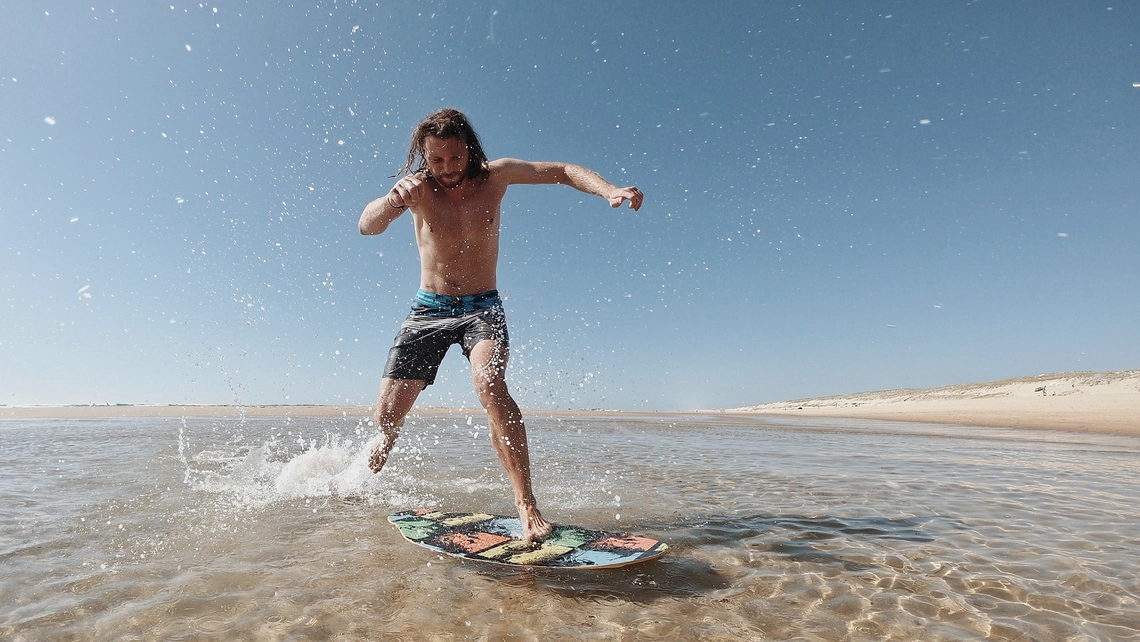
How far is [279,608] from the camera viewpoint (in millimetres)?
2361

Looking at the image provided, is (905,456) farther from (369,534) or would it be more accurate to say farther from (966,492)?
(369,534)

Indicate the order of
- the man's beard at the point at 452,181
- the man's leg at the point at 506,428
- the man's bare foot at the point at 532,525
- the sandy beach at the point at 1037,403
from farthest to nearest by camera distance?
the sandy beach at the point at 1037,403 → the man's beard at the point at 452,181 → the man's leg at the point at 506,428 → the man's bare foot at the point at 532,525

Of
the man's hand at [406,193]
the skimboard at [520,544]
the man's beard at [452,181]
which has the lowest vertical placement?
the skimboard at [520,544]

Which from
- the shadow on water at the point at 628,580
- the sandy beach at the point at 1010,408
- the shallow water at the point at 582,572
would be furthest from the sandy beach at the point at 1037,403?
the shadow on water at the point at 628,580

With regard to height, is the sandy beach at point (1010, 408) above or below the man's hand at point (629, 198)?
below

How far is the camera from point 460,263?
436 cm

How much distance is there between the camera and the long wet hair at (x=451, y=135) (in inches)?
157

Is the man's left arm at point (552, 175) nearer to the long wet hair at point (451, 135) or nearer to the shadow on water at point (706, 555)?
the long wet hair at point (451, 135)

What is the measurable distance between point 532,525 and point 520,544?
8.4 inches

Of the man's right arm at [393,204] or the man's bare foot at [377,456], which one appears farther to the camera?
the man's bare foot at [377,456]

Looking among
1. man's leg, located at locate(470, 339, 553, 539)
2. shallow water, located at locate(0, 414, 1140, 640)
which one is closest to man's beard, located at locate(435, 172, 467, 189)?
man's leg, located at locate(470, 339, 553, 539)

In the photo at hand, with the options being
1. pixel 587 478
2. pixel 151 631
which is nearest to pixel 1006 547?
pixel 587 478

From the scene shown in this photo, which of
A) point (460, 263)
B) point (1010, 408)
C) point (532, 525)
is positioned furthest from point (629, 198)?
point (1010, 408)

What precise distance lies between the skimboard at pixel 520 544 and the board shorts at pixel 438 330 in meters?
1.23
